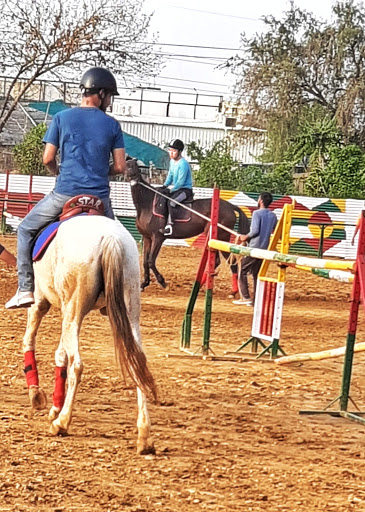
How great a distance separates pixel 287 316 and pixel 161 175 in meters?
29.2

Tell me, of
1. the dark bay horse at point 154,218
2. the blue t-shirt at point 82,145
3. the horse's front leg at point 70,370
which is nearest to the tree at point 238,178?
the dark bay horse at point 154,218

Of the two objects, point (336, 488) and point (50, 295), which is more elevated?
point (50, 295)

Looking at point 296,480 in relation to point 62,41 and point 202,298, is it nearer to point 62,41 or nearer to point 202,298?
point 202,298

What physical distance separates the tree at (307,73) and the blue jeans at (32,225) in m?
33.6

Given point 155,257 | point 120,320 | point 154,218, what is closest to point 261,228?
point 155,257

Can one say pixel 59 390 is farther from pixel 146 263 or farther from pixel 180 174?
pixel 180 174

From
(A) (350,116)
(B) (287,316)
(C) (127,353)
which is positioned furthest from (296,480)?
(A) (350,116)

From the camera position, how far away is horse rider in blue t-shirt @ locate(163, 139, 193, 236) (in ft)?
57.7

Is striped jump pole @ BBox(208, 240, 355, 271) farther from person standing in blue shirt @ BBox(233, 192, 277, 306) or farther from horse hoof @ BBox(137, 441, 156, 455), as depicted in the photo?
person standing in blue shirt @ BBox(233, 192, 277, 306)

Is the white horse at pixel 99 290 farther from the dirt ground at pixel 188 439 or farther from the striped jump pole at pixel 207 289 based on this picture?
the striped jump pole at pixel 207 289

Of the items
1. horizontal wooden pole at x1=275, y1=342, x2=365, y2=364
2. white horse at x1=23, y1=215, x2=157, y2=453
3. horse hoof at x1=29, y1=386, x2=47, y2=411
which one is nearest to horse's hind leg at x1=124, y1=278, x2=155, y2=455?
white horse at x1=23, y1=215, x2=157, y2=453

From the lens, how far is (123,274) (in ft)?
22.0

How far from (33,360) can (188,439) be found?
147 centimetres

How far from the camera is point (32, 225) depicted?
7.34 metres
